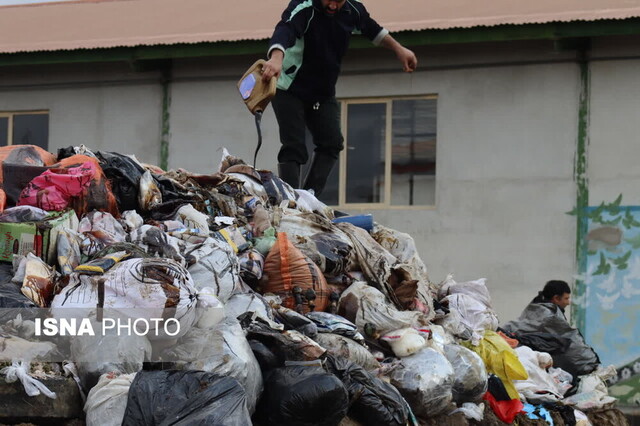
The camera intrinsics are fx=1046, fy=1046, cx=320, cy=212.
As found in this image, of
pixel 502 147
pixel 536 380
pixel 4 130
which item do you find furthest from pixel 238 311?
pixel 4 130

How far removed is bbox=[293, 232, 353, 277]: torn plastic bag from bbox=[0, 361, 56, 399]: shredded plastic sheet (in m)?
2.17

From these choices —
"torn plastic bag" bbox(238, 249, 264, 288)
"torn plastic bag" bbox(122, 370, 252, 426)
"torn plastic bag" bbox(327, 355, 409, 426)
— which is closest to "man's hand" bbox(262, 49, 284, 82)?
"torn plastic bag" bbox(238, 249, 264, 288)

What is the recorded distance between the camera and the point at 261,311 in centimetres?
504

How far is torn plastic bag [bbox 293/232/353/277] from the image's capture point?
19.4 ft

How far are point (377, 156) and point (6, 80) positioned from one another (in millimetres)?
5019

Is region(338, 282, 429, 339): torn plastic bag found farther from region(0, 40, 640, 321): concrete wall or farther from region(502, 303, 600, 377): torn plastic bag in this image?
region(0, 40, 640, 321): concrete wall

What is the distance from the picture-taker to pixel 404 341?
5445mm

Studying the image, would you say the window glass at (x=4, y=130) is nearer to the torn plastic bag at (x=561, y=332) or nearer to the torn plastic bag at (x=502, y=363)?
the torn plastic bag at (x=561, y=332)

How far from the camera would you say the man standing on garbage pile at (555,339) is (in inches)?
304

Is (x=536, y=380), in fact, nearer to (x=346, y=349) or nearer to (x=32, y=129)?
(x=346, y=349)

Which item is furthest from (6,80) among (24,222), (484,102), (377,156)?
(24,222)

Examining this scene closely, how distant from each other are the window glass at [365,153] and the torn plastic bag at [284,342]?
7655 mm

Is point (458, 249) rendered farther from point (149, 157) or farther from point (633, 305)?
point (149, 157)

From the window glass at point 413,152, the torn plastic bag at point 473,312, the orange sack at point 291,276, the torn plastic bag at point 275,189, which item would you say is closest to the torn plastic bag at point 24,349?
the orange sack at point 291,276
